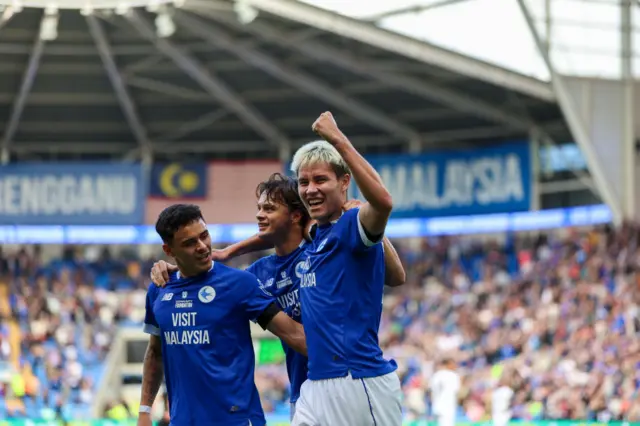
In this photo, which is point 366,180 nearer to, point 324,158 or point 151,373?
point 324,158

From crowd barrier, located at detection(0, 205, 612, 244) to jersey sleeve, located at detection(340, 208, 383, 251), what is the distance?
2536cm

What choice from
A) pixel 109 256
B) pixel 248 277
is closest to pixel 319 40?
pixel 109 256

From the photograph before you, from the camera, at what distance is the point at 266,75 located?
32656 mm

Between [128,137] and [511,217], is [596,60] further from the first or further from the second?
[128,137]

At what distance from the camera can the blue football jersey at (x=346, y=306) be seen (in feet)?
18.5

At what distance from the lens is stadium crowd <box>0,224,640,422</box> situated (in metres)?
23.6

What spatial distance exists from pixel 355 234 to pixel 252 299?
2.44ft

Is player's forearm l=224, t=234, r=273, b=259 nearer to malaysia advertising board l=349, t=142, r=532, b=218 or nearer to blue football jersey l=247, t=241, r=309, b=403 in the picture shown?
blue football jersey l=247, t=241, r=309, b=403

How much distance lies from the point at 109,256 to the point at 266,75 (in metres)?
8.48

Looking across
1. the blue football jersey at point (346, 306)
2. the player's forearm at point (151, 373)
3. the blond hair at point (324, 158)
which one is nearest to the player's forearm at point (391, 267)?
the blue football jersey at point (346, 306)

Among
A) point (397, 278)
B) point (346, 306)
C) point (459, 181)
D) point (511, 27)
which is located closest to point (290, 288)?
point (397, 278)

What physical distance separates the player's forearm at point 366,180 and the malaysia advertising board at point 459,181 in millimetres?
25988

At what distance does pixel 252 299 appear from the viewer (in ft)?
19.7

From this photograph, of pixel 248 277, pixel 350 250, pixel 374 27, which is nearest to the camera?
pixel 350 250
